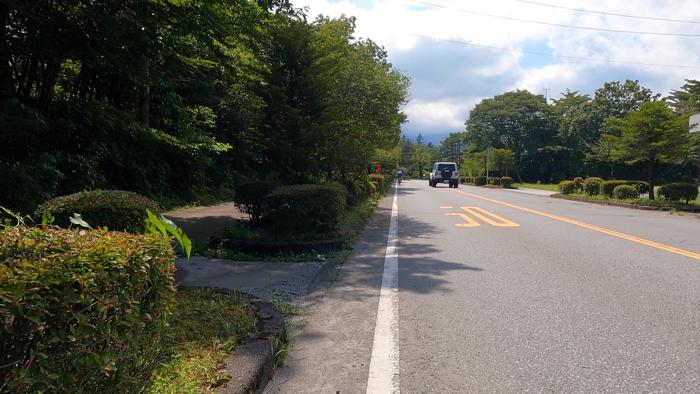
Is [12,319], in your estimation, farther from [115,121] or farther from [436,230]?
[115,121]

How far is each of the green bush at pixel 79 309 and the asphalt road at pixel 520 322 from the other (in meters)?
1.28

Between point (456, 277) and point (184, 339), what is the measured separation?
156 inches

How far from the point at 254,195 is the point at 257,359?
5.59 m

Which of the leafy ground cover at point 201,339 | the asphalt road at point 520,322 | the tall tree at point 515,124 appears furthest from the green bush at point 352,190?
the tall tree at point 515,124

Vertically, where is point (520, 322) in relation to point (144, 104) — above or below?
below

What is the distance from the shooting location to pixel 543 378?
3230 millimetres

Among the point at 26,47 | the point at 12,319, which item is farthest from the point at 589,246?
the point at 26,47

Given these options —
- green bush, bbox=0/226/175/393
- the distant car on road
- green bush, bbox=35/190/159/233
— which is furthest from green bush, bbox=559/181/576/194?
green bush, bbox=0/226/175/393

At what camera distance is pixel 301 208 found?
797 cm

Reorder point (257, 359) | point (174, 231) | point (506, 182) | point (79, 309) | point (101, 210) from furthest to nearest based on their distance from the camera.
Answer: point (506, 182)
point (101, 210)
point (257, 359)
point (174, 231)
point (79, 309)

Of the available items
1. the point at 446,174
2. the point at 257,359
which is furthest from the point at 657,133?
the point at 446,174

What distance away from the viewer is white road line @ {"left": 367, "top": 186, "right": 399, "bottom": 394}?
3.22 meters

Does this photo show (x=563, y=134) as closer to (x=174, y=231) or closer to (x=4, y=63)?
(x=4, y=63)

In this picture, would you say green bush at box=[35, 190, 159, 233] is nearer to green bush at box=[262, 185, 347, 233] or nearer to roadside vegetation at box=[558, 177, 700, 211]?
green bush at box=[262, 185, 347, 233]
